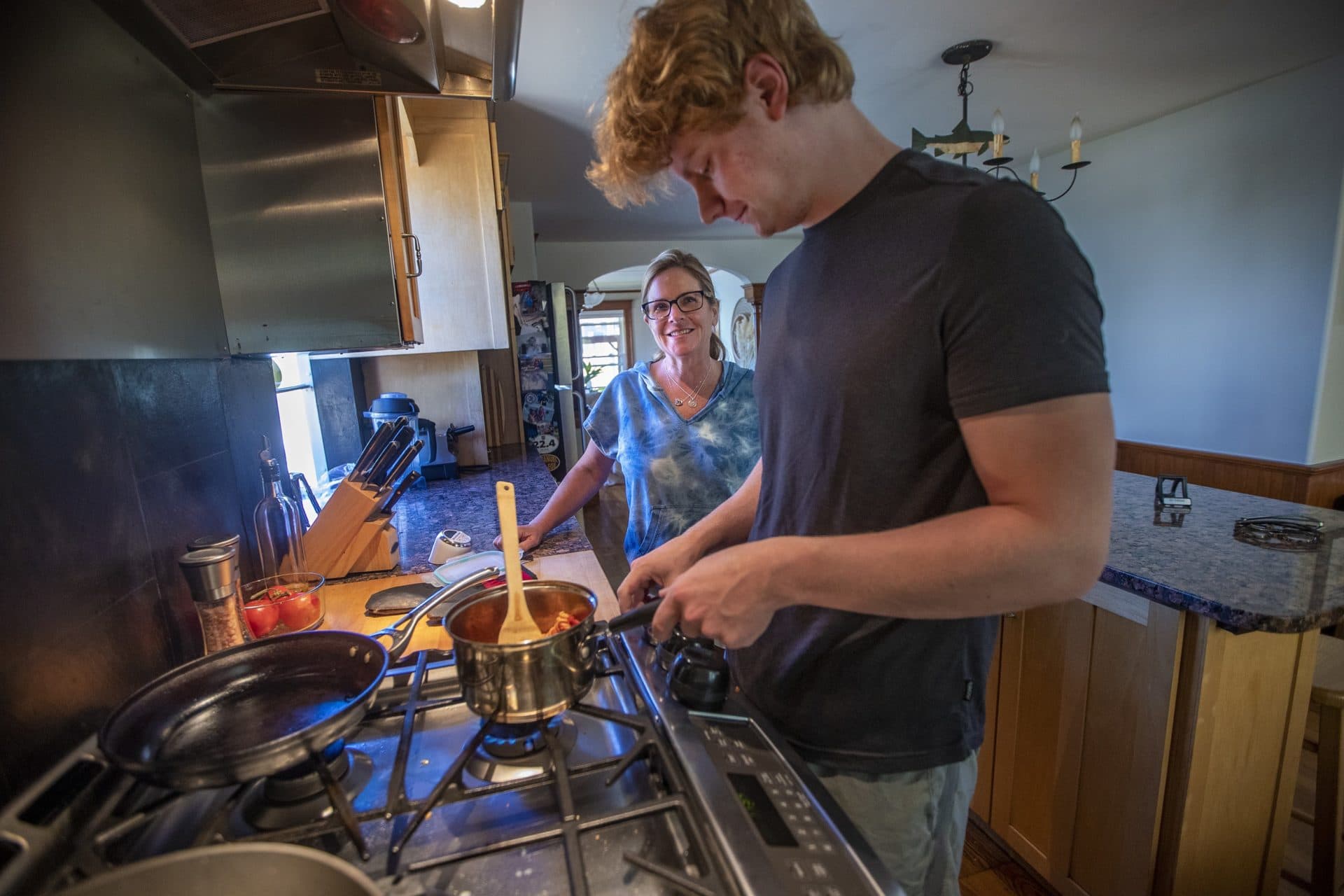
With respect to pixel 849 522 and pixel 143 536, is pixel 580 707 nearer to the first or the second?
pixel 849 522

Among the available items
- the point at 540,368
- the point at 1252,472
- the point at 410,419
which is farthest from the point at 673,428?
the point at 1252,472

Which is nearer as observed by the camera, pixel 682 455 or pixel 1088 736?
pixel 1088 736

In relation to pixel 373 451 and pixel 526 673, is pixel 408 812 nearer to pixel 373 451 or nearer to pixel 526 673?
pixel 526 673

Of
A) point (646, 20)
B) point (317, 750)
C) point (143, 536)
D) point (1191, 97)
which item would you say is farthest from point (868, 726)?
point (1191, 97)

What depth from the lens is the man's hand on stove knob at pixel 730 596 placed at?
0.61 meters

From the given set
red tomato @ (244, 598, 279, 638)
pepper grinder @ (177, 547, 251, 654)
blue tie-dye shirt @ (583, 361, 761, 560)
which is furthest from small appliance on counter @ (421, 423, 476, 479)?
pepper grinder @ (177, 547, 251, 654)

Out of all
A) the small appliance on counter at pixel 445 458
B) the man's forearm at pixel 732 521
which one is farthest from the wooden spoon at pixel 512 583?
the small appliance on counter at pixel 445 458

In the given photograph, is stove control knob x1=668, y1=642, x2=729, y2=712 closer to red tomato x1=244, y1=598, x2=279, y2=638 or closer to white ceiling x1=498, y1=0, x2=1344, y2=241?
red tomato x1=244, y1=598, x2=279, y2=638

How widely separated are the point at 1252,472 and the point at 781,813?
3.94 meters

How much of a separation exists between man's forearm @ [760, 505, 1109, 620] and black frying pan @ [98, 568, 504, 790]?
467 millimetres

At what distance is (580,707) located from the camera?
67 centimetres

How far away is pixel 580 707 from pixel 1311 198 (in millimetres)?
4137

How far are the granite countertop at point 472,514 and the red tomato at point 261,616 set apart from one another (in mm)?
338

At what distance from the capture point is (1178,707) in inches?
46.8
